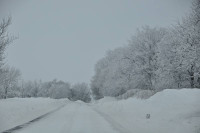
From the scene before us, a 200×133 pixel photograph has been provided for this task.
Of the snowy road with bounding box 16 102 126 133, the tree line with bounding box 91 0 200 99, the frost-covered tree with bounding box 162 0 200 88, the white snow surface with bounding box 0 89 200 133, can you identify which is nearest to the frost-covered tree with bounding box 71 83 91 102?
the tree line with bounding box 91 0 200 99

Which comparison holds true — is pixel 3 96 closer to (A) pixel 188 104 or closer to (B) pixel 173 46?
(B) pixel 173 46

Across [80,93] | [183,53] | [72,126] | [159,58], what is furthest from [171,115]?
[80,93]

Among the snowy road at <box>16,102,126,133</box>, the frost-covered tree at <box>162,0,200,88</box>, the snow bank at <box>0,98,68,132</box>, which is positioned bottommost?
the snowy road at <box>16,102,126,133</box>

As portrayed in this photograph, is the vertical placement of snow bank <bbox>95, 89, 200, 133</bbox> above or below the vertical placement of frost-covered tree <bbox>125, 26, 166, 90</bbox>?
below

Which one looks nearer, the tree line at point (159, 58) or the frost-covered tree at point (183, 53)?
the tree line at point (159, 58)

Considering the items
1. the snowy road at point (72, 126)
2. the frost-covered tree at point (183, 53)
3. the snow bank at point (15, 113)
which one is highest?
the frost-covered tree at point (183, 53)

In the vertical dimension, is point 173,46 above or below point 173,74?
above

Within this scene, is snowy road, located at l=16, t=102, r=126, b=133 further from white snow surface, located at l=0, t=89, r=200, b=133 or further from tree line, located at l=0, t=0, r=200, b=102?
tree line, located at l=0, t=0, r=200, b=102

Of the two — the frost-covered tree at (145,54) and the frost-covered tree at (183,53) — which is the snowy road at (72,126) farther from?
the frost-covered tree at (145,54)

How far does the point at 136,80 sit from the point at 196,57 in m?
18.2

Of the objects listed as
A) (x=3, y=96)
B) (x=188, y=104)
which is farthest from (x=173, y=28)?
(x=3, y=96)

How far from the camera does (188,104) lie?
1495 cm

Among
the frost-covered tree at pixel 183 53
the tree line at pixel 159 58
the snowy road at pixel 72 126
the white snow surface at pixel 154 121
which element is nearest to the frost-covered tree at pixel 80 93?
the tree line at pixel 159 58

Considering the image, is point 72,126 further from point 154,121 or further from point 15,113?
point 15,113
